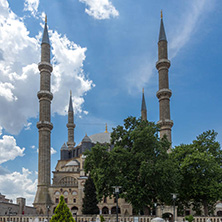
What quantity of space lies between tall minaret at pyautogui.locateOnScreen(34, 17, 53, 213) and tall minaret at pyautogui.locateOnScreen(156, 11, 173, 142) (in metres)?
19.8

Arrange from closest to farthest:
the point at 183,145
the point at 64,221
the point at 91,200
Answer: the point at 64,221 → the point at 183,145 → the point at 91,200

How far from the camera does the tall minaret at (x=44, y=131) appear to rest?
173 ft

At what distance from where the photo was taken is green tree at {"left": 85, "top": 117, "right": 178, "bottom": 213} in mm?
28344

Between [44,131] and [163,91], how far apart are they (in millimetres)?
21917

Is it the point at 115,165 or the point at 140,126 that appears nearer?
the point at 115,165

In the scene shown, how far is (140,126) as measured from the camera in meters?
32.1

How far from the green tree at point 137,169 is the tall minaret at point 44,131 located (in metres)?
24.2

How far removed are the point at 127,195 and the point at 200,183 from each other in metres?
9.39

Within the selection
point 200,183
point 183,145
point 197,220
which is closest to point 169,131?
point 183,145

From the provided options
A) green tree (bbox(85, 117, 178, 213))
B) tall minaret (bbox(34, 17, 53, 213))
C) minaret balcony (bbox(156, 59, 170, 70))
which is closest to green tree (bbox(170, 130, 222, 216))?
green tree (bbox(85, 117, 178, 213))

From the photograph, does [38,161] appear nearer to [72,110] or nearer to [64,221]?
[72,110]

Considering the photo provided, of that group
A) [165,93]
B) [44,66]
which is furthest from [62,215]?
[44,66]

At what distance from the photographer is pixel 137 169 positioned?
98.0 feet

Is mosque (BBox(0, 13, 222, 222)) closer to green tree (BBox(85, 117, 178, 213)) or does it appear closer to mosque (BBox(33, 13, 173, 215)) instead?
mosque (BBox(33, 13, 173, 215))
